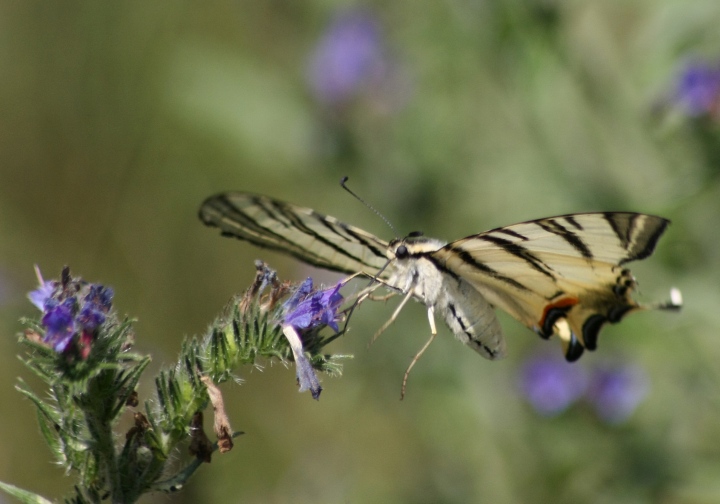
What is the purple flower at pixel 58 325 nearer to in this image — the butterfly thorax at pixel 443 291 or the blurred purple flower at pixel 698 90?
the butterfly thorax at pixel 443 291

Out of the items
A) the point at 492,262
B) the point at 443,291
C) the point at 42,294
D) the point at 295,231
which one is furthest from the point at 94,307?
the point at 492,262

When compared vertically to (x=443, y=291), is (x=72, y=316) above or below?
below

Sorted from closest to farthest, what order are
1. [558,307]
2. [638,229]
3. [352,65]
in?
1. [638,229]
2. [558,307]
3. [352,65]

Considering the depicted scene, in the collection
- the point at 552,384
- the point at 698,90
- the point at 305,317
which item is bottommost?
the point at 305,317

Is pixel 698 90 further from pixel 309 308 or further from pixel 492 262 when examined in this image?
pixel 309 308

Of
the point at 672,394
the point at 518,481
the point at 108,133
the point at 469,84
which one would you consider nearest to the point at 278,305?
the point at 518,481

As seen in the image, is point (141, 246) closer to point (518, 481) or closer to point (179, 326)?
point (179, 326)

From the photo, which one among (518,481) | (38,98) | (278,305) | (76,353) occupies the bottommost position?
(76,353)
